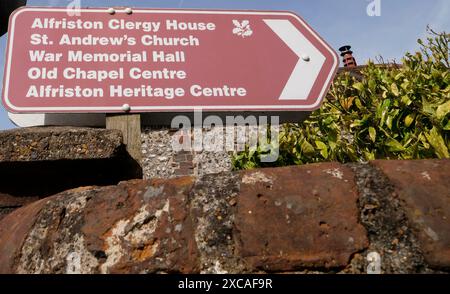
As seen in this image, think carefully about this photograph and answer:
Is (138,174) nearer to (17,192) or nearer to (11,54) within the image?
(17,192)

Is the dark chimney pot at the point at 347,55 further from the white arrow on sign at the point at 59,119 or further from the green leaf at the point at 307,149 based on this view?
the white arrow on sign at the point at 59,119

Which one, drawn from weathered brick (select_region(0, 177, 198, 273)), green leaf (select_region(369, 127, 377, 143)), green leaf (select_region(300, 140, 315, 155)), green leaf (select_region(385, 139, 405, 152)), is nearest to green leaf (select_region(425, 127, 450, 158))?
green leaf (select_region(385, 139, 405, 152))

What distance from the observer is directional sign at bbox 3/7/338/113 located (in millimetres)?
1614

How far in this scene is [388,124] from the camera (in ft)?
7.34

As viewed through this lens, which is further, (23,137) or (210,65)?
(210,65)

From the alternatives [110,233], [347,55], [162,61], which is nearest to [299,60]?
[162,61]

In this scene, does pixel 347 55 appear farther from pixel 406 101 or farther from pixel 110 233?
pixel 110 233

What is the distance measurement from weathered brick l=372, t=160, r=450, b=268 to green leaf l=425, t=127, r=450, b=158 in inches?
24.6

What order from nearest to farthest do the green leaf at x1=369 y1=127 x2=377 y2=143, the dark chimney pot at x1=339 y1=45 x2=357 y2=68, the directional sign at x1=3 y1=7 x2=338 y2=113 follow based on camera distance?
the directional sign at x1=3 y1=7 x2=338 y2=113 → the green leaf at x1=369 y1=127 x2=377 y2=143 → the dark chimney pot at x1=339 y1=45 x2=357 y2=68

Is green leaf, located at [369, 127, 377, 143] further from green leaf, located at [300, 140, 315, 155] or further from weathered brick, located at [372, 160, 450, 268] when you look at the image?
weathered brick, located at [372, 160, 450, 268]

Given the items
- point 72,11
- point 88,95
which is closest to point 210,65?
point 88,95

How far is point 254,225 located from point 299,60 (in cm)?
109

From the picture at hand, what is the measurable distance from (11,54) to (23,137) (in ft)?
1.58
